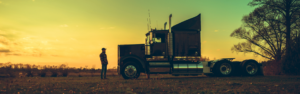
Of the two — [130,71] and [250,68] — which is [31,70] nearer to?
[130,71]

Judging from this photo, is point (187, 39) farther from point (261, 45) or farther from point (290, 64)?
point (261, 45)

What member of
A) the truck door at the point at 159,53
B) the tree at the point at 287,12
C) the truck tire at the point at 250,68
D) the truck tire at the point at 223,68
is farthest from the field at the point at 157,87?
the tree at the point at 287,12

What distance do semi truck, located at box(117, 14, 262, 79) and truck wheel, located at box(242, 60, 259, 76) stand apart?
10.9 ft

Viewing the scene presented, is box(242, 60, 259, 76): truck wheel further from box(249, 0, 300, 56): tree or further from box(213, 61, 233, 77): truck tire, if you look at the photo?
box(249, 0, 300, 56): tree

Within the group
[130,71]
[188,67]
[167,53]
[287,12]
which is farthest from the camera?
[287,12]

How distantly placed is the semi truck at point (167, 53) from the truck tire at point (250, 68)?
10.8ft

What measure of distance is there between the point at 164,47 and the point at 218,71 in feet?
14.0

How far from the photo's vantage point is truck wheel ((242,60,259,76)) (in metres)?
18.4

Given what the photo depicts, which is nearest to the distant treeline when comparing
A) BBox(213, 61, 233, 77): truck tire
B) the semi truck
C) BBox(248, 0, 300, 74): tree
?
the semi truck

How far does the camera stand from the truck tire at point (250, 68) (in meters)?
18.4

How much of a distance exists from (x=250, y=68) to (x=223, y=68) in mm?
2166

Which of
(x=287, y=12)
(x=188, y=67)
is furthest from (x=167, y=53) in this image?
(x=287, y=12)

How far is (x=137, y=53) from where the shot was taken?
16.6m

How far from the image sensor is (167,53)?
1653cm
